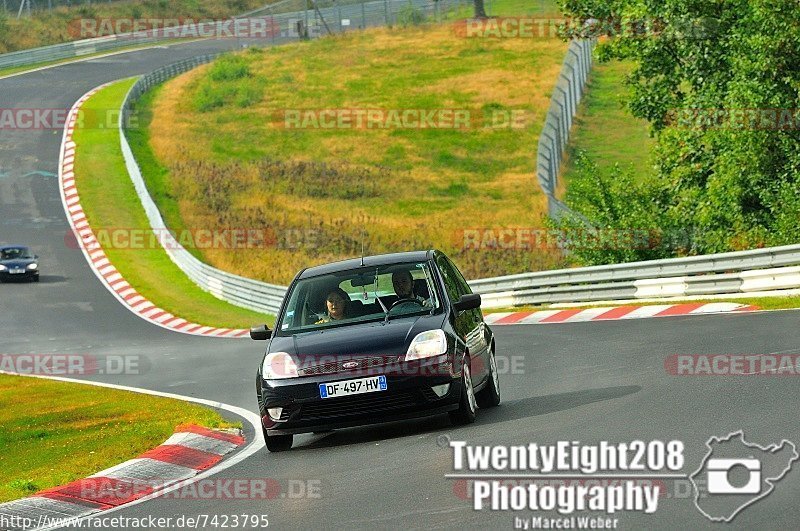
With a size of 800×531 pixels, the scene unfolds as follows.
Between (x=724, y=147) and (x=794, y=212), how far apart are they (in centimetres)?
203

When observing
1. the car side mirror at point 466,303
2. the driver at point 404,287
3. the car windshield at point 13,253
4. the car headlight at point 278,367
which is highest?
the driver at point 404,287

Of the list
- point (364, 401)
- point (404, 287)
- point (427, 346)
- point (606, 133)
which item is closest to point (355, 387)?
point (364, 401)

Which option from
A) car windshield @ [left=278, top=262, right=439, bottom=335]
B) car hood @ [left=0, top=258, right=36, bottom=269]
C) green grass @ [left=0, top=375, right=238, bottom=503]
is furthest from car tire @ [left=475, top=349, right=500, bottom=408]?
car hood @ [left=0, top=258, right=36, bottom=269]

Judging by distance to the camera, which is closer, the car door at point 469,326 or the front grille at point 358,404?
the front grille at point 358,404

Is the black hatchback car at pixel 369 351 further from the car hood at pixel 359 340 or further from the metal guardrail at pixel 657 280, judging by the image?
the metal guardrail at pixel 657 280

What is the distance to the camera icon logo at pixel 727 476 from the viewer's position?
307 inches

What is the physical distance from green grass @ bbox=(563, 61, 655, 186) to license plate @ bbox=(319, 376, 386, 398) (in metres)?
37.3

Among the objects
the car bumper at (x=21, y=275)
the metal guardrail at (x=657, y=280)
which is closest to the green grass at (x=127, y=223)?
the car bumper at (x=21, y=275)

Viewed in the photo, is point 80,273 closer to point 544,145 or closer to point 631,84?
point 544,145

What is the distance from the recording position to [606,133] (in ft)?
188

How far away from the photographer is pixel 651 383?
44.3 feet

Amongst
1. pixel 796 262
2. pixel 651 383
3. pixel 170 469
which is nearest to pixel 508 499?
pixel 170 469

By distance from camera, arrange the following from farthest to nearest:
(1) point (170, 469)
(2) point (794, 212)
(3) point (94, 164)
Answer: (3) point (94, 164) → (2) point (794, 212) → (1) point (170, 469)

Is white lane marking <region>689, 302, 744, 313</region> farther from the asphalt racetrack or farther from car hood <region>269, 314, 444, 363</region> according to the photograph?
car hood <region>269, 314, 444, 363</region>
